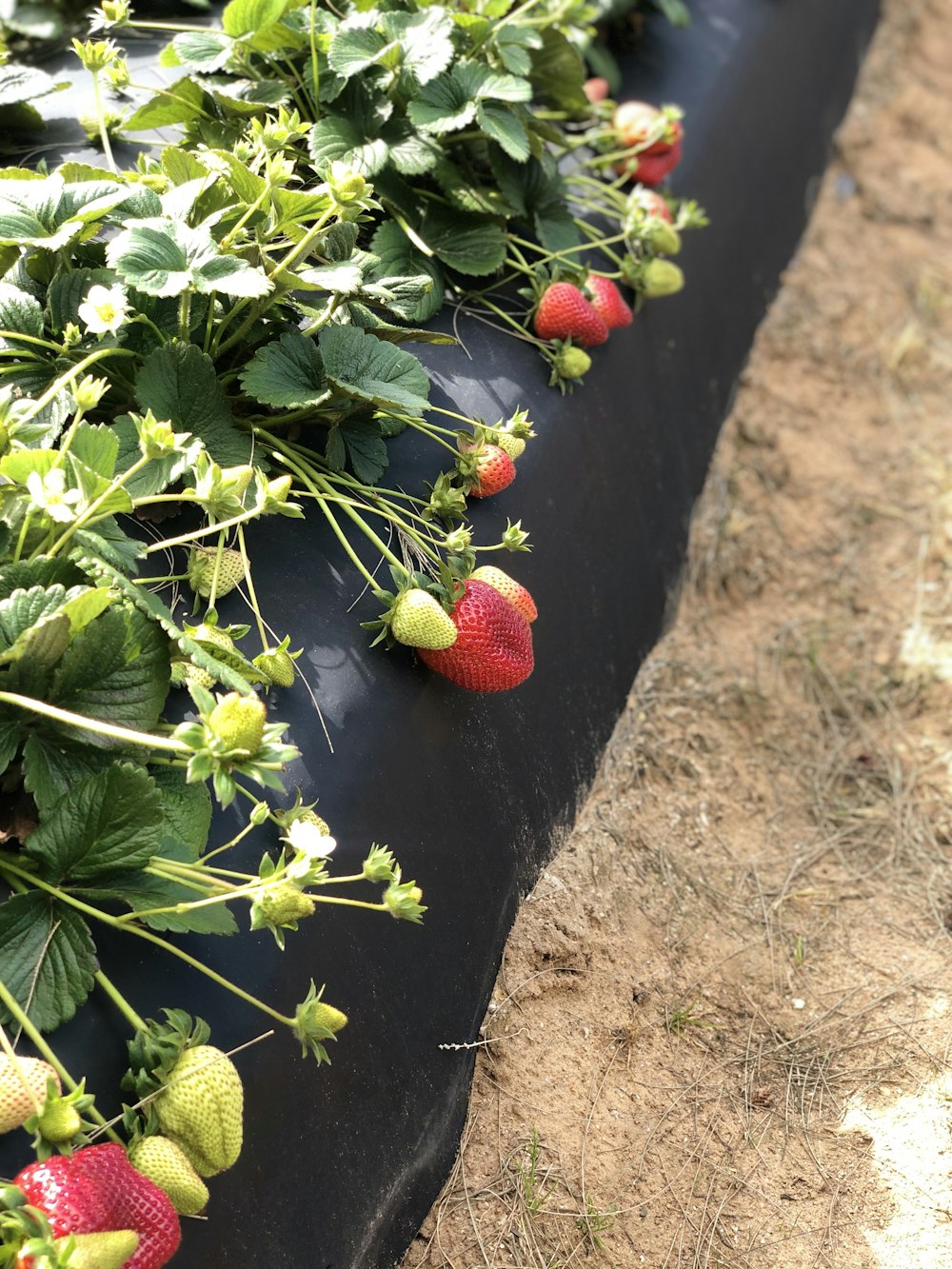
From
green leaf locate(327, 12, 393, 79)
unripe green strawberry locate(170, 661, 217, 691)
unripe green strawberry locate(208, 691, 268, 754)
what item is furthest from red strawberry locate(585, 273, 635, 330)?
unripe green strawberry locate(208, 691, 268, 754)

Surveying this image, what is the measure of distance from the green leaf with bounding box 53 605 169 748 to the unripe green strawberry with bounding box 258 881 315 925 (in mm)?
199

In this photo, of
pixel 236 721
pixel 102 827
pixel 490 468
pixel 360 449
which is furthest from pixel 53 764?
pixel 490 468

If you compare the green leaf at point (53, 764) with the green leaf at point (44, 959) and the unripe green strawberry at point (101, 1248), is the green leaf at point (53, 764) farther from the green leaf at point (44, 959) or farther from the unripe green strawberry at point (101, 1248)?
the unripe green strawberry at point (101, 1248)

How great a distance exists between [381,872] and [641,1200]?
61 centimetres

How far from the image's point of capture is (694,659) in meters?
2.24

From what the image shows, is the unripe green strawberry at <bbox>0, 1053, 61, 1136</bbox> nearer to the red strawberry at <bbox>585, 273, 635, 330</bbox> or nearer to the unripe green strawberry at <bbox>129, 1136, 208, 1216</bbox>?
the unripe green strawberry at <bbox>129, 1136, 208, 1216</bbox>

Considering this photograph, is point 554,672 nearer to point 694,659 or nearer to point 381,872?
point 694,659

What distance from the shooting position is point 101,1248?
2.97 feet

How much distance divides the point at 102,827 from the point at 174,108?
1.12 metres

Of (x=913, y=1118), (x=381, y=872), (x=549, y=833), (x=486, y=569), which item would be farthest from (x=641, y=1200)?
(x=486, y=569)

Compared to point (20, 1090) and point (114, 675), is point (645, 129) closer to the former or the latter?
point (114, 675)

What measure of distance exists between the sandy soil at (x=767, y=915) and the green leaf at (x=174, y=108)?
111cm

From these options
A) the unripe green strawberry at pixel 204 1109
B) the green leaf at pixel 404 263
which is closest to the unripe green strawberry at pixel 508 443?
the green leaf at pixel 404 263

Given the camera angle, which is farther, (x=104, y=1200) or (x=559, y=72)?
(x=559, y=72)
